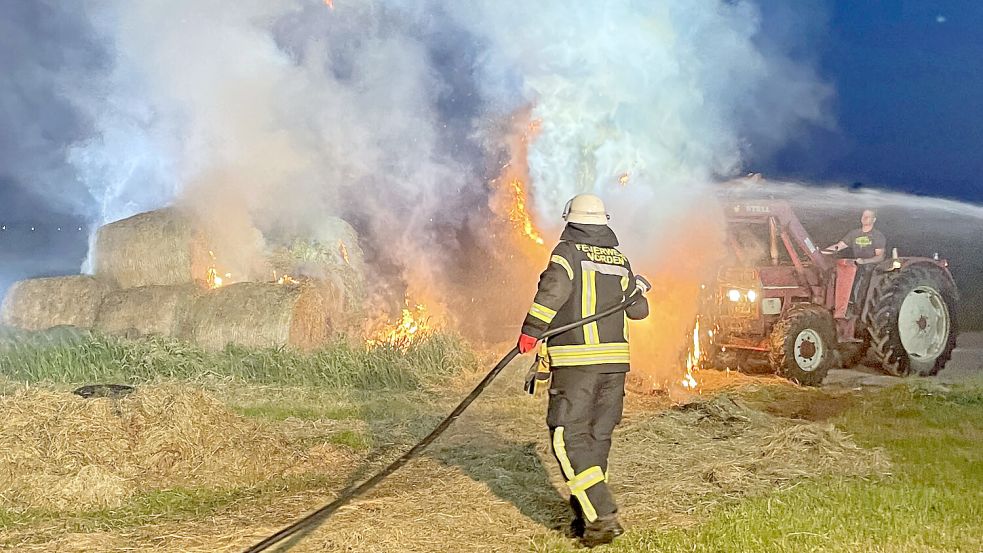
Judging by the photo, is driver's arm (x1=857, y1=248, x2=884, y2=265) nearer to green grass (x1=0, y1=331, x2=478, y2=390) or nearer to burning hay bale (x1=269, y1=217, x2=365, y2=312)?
green grass (x1=0, y1=331, x2=478, y2=390)

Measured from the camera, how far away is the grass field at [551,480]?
5125 millimetres

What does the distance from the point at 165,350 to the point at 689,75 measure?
964 cm

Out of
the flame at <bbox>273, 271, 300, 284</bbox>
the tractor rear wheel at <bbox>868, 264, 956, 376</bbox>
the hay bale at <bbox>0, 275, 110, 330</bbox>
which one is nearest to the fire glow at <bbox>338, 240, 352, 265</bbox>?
the flame at <bbox>273, 271, 300, 284</bbox>

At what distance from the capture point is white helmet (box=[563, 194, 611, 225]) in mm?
5195

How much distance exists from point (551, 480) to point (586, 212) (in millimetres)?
2532

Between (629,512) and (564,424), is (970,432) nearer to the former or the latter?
(629,512)

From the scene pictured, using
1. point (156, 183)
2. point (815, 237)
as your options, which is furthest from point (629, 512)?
point (156, 183)

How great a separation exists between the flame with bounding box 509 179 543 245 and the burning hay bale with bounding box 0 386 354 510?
893 cm

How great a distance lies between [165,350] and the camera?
1190 cm

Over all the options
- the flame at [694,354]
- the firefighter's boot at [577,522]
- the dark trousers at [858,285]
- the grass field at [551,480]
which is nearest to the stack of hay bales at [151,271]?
the grass field at [551,480]

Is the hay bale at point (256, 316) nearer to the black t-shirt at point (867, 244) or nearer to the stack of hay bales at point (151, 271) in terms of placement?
the stack of hay bales at point (151, 271)

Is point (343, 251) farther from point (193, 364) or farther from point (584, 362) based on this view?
point (584, 362)

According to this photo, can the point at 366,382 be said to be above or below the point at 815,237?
below

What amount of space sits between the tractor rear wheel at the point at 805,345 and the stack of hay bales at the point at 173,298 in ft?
22.8
